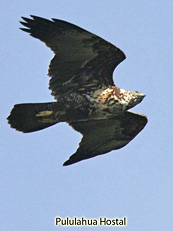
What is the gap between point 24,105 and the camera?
13289 millimetres

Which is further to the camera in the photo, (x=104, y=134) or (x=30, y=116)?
(x=104, y=134)

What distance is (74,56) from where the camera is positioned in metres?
13.4

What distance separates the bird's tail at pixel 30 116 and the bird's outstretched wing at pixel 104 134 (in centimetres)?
122

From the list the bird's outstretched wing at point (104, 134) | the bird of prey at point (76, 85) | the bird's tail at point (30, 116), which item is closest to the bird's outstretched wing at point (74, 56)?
the bird of prey at point (76, 85)

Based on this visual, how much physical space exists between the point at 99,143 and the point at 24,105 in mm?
2358

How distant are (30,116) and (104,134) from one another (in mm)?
2185

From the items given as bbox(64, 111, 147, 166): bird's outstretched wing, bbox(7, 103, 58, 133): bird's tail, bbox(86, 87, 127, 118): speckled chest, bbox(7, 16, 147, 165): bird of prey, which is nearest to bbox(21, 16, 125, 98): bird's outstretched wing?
bbox(7, 16, 147, 165): bird of prey

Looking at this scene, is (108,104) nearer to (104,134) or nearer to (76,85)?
(76,85)

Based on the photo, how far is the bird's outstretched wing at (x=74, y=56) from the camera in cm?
1288

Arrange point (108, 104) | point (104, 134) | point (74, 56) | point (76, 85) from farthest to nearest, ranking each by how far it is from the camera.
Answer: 1. point (104, 134)
2. point (76, 85)
3. point (74, 56)
4. point (108, 104)

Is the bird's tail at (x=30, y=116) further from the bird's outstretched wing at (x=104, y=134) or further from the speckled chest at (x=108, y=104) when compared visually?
the bird's outstretched wing at (x=104, y=134)

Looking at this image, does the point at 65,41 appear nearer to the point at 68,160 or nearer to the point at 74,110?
the point at 74,110

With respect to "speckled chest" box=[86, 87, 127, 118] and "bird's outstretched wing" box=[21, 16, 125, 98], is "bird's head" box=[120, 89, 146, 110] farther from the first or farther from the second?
"bird's outstretched wing" box=[21, 16, 125, 98]

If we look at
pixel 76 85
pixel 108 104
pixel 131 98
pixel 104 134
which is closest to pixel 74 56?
pixel 76 85
